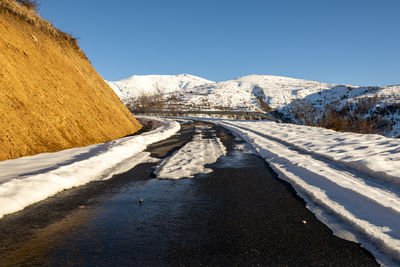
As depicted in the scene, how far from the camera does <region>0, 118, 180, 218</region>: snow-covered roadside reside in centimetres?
377

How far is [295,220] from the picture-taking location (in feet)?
10.2

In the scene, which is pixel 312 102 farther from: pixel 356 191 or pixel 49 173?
pixel 49 173

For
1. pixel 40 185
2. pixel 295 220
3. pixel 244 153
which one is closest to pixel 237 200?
pixel 295 220

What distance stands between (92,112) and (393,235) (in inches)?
468

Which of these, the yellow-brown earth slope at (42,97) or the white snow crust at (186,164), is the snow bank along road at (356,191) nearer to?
the white snow crust at (186,164)

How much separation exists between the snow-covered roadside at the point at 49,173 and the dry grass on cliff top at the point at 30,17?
8.20 m

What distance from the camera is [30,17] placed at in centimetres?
1257

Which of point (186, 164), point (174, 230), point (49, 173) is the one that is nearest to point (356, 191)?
point (174, 230)

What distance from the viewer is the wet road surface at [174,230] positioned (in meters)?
2.29

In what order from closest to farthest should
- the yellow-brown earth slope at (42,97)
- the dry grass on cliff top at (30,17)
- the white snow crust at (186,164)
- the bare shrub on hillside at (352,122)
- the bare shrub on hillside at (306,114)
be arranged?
the white snow crust at (186,164) → the yellow-brown earth slope at (42,97) → the dry grass on cliff top at (30,17) → the bare shrub on hillside at (352,122) → the bare shrub on hillside at (306,114)

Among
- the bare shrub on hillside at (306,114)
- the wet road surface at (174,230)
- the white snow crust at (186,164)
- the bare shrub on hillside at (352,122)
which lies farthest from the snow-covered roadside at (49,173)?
the bare shrub on hillside at (306,114)

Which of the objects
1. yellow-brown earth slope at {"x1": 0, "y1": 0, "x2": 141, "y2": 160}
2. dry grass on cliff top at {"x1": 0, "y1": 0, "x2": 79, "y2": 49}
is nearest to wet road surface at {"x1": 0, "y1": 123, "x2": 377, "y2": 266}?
yellow-brown earth slope at {"x1": 0, "y1": 0, "x2": 141, "y2": 160}

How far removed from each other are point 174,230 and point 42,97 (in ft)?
28.6

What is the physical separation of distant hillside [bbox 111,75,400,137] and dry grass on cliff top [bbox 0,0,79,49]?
653 inches
